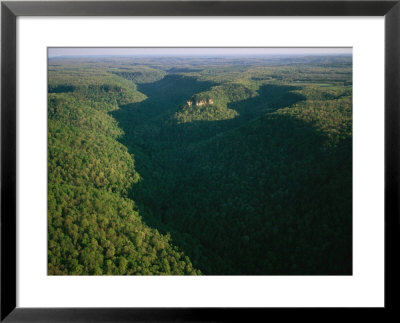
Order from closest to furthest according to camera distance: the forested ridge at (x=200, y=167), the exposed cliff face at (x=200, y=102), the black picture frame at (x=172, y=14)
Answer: the black picture frame at (x=172, y=14), the forested ridge at (x=200, y=167), the exposed cliff face at (x=200, y=102)

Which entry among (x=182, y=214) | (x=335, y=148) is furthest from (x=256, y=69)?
(x=182, y=214)

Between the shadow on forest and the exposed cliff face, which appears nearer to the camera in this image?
the shadow on forest

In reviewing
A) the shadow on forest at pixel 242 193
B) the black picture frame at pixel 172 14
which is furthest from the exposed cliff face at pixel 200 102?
the black picture frame at pixel 172 14

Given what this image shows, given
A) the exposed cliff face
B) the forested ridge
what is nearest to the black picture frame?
the forested ridge

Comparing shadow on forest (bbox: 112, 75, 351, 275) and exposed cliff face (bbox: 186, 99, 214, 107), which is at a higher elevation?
exposed cliff face (bbox: 186, 99, 214, 107)

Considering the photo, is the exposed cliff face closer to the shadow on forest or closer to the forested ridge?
the forested ridge

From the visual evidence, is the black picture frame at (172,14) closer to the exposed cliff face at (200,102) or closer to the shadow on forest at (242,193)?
the shadow on forest at (242,193)

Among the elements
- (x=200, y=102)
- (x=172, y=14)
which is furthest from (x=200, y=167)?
(x=172, y=14)

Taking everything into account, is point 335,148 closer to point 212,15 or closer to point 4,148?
point 212,15
